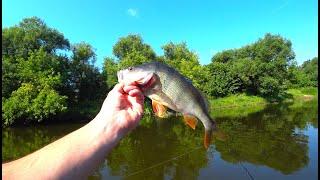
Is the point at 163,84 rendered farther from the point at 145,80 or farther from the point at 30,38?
the point at 30,38

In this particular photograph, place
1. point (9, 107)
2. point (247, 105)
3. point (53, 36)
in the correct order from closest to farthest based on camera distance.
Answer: point (9, 107)
point (53, 36)
point (247, 105)

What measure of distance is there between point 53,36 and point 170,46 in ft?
46.2

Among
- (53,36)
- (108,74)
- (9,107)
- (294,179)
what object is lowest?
(294,179)

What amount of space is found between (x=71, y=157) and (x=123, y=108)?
24.2 inches

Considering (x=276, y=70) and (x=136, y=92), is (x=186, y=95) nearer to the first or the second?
(x=136, y=92)

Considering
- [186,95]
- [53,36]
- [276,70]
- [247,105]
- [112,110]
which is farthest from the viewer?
[276,70]

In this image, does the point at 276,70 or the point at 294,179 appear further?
the point at 276,70

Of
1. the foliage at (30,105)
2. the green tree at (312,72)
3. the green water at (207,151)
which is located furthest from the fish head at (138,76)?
the green tree at (312,72)

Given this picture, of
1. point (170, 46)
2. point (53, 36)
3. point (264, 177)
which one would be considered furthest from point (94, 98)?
point (264, 177)

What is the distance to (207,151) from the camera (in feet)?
54.0

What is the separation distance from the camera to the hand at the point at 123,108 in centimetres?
257

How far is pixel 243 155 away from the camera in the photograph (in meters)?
15.6

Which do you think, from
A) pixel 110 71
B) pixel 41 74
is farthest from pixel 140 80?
pixel 110 71

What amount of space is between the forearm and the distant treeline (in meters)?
25.1
